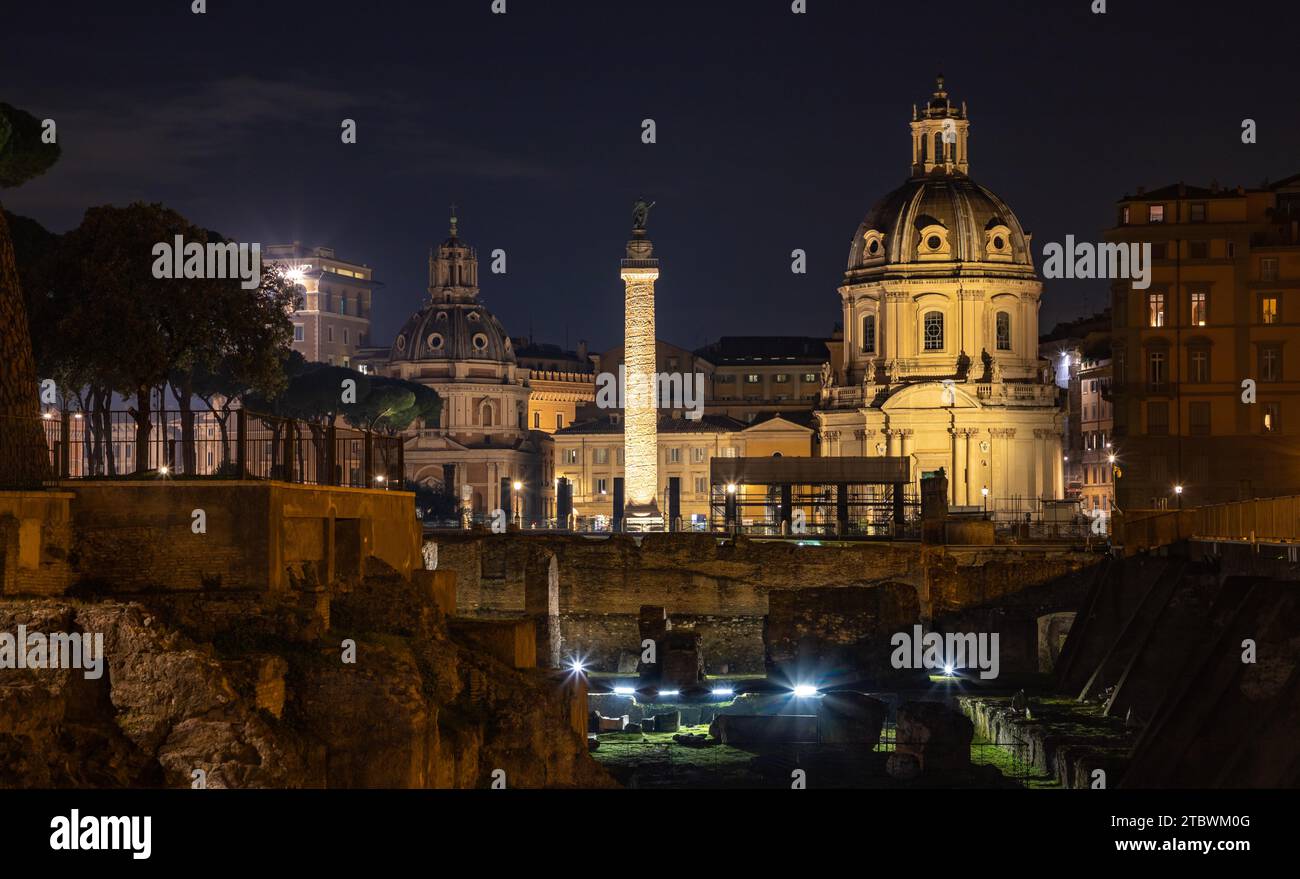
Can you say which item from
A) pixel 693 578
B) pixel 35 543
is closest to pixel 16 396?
pixel 35 543

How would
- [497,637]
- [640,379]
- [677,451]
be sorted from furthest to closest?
[677,451] → [640,379] → [497,637]

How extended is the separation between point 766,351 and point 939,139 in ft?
134

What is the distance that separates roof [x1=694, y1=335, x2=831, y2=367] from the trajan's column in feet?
142

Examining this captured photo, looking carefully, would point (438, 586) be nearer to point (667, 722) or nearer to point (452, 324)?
point (667, 722)

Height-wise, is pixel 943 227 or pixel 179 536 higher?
pixel 943 227

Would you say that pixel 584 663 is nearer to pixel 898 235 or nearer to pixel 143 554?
pixel 143 554

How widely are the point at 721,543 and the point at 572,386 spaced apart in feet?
326

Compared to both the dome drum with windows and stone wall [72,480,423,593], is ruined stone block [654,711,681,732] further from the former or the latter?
the dome drum with windows

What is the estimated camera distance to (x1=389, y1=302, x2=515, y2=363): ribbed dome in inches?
5901

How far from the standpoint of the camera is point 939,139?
10556cm

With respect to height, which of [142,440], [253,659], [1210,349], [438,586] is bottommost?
[253,659]

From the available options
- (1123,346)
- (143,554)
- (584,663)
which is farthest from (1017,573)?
(143,554)
